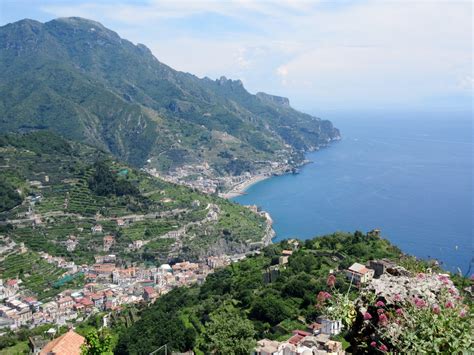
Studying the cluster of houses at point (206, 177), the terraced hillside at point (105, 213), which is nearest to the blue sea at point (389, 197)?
the cluster of houses at point (206, 177)

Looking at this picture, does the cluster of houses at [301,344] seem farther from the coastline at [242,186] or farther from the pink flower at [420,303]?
the coastline at [242,186]

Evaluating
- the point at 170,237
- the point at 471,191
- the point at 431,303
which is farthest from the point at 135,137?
the point at 431,303

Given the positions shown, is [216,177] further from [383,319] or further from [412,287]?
[383,319]

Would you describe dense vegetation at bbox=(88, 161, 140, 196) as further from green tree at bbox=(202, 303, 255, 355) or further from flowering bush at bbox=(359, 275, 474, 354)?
flowering bush at bbox=(359, 275, 474, 354)

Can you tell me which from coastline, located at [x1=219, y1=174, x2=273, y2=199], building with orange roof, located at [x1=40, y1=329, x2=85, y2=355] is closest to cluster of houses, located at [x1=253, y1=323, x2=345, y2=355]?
building with orange roof, located at [x1=40, y1=329, x2=85, y2=355]

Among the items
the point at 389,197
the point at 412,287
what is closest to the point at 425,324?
the point at 412,287

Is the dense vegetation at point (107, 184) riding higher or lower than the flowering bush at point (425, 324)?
lower

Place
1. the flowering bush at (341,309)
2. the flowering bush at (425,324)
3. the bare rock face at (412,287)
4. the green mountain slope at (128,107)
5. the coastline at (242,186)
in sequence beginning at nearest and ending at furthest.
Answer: the flowering bush at (425,324)
the bare rock face at (412,287)
the flowering bush at (341,309)
the coastline at (242,186)
the green mountain slope at (128,107)
